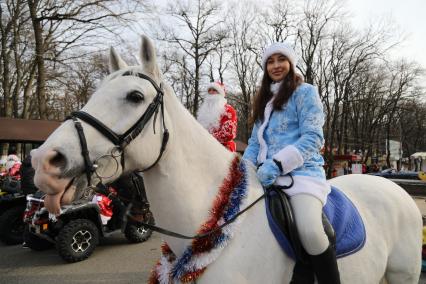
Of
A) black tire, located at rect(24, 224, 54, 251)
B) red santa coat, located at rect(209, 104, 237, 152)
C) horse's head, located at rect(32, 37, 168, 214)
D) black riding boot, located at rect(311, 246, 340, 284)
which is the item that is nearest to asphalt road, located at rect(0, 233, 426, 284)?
black tire, located at rect(24, 224, 54, 251)

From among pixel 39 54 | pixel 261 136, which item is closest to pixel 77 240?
A: pixel 261 136

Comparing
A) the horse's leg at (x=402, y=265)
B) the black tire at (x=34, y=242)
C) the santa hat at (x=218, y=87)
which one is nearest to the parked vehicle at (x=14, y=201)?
the black tire at (x=34, y=242)

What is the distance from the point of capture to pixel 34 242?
700 centimetres

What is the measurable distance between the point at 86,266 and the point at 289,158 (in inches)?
207

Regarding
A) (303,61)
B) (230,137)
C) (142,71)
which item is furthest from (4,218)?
(303,61)

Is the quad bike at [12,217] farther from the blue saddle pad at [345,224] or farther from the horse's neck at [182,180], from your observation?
the blue saddle pad at [345,224]

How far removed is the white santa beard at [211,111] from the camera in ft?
19.2

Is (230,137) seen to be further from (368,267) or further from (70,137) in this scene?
(70,137)

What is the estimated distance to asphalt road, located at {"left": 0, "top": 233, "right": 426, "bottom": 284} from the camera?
17.7 feet

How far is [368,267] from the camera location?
8.27ft

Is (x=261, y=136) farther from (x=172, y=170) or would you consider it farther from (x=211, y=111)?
(x=211, y=111)

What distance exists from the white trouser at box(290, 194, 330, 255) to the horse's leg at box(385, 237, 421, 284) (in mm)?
1191

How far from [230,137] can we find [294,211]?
3687 mm

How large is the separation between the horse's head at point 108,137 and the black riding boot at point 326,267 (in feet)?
3.93
